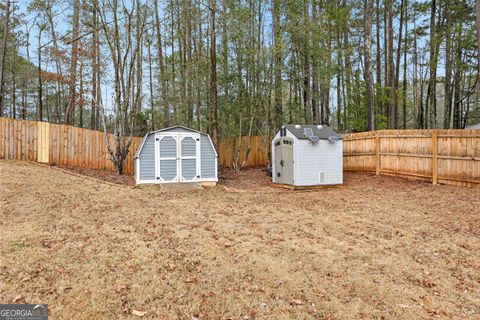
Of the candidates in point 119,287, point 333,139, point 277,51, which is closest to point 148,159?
point 333,139

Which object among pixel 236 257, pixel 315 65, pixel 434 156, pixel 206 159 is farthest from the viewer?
pixel 315 65

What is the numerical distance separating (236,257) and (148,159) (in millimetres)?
6050

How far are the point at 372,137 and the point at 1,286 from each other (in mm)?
11035

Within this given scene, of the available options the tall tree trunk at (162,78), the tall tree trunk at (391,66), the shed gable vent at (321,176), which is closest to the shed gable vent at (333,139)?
the shed gable vent at (321,176)

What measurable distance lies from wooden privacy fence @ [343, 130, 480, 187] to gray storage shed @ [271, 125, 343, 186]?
220 cm

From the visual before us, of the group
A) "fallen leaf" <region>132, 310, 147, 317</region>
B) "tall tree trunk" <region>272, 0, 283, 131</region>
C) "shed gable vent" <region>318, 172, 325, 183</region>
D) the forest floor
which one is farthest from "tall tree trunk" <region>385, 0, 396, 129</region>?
"fallen leaf" <region>132, 310, 147, 317</region>

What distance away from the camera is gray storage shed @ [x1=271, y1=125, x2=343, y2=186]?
8938 millimetres

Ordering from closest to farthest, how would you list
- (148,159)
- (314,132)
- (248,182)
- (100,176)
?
(148,159)
(314,132)
(100,176)
(248,182)

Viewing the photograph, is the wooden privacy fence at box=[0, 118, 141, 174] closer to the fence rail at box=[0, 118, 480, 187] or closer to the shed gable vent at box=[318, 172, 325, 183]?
the fence rail at box=[0, 118, 480, 187]

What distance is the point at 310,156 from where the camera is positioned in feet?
29.6

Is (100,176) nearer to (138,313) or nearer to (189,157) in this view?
(189,157)

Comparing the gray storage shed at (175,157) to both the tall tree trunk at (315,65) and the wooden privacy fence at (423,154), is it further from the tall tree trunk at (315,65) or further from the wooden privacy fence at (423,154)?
the tall tree trunk at (315,65)

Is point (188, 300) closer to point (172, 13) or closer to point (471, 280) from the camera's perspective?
point (471, 280)

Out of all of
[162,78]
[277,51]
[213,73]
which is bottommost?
[213,73]
